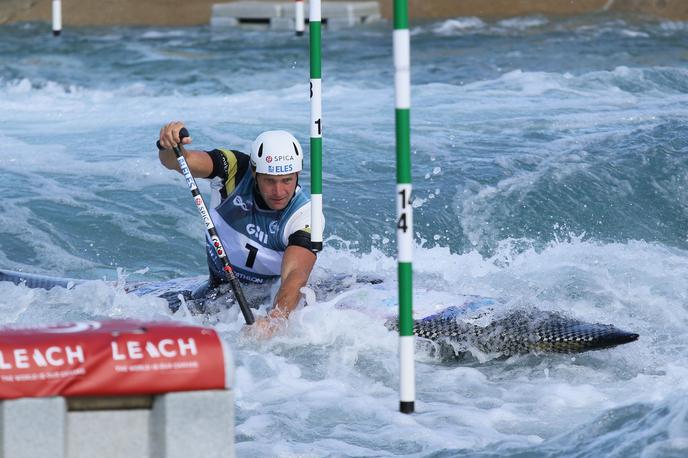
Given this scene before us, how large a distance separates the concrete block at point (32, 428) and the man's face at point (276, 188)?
2.87m

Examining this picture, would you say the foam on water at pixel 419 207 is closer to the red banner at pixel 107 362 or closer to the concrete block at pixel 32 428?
the red banner at pixel 107 362

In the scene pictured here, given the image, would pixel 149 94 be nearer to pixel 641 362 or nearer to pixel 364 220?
pixel 364 220

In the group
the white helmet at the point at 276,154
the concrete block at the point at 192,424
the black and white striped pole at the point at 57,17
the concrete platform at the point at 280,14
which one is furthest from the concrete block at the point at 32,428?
the concrete platform at the point at 280,14

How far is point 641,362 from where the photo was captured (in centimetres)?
529

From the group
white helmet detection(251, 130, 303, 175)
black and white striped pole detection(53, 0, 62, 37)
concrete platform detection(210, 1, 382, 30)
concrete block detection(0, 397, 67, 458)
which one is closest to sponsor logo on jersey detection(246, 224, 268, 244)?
white helmet detection(251, 130, 303, 175)

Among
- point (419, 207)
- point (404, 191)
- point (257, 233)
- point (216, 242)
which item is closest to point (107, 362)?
point (404, 191)

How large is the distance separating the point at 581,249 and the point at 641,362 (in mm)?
2442

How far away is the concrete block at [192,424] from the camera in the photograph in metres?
2.93

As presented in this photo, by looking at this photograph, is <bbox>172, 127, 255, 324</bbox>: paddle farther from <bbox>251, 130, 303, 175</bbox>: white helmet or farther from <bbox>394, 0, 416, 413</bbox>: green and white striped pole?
<bbox>394, 0, 416, 413</bbox>: green and white striped pole

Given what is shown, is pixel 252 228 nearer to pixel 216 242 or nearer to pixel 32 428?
pixel 216 242

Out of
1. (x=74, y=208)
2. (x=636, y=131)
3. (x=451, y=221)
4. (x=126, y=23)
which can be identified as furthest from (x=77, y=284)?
(x=126, y=23)

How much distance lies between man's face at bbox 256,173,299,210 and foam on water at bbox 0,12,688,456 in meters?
0.48

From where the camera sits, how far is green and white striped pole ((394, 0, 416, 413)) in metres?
3.93

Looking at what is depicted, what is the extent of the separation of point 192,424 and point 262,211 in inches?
115
